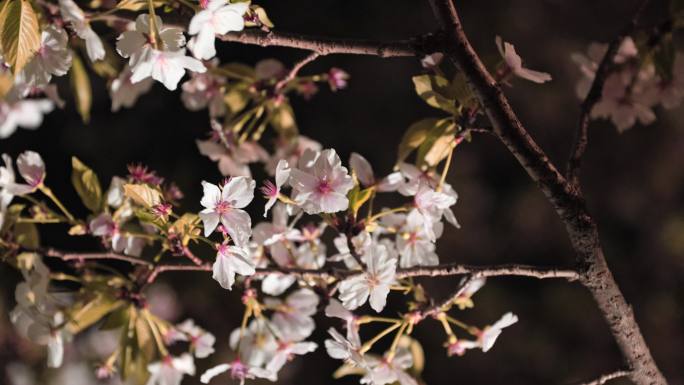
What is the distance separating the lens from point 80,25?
0.65 m

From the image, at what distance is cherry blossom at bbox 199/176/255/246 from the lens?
0.60 m

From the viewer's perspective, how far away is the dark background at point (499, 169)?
2191 millimetres

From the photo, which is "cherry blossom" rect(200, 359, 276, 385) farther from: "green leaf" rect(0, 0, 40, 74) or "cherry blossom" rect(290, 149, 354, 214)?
"green leaf" rect(0, 0, 40, 74)

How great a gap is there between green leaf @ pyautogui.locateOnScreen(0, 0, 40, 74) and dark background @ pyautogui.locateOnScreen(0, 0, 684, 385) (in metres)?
1.46

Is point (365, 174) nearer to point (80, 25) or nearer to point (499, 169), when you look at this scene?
point (80, 25)

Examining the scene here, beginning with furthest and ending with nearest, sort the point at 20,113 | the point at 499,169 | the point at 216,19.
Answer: the point at 499,169 < the point at 20,113 < the point at 216,19

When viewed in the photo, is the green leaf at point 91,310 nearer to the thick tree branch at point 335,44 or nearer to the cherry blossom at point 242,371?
the cherry blossom at point 242,371

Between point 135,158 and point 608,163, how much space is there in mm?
1407

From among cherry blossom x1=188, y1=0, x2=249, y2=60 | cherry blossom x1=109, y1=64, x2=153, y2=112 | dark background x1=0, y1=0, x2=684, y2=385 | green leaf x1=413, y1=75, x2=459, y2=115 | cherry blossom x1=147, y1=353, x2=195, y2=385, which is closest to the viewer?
cherry blossom x1=188, y1=0, x2=249, y2=60

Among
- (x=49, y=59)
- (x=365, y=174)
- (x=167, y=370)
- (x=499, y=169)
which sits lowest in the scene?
(x=499, y=169)

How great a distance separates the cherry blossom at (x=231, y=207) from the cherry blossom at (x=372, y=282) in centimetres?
10

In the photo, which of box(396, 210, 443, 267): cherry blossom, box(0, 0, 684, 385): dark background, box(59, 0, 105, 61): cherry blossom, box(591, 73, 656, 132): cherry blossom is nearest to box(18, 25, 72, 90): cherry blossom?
box(59, 0, 105, 61): cherry blossom

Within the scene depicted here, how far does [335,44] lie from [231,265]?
0.20 metres

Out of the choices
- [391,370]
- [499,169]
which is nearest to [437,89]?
[391,370]
